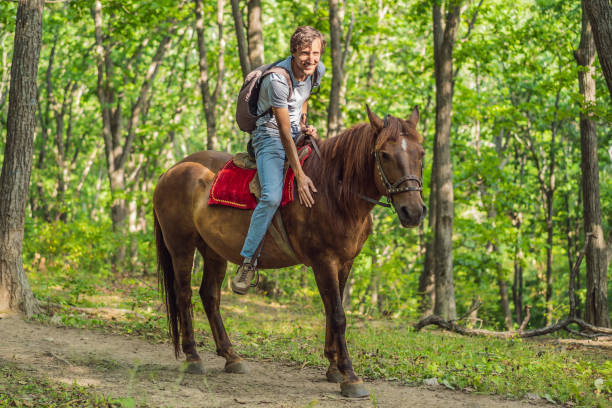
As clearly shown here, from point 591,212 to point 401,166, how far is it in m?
7.10

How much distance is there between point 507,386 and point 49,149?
81.5ft

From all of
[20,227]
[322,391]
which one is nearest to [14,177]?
[20,227]

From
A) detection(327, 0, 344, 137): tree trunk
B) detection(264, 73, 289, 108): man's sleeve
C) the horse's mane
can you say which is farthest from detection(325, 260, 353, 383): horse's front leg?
detection(327, 0, 344, 137): tree trunk

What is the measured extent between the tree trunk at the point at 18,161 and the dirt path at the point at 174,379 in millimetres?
768

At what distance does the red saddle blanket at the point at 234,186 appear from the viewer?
5.59 m

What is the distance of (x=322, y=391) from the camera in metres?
5.20

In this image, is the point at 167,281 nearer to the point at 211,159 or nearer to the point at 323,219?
the point at 211,159

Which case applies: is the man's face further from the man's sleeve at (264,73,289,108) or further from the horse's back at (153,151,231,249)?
the horse's back at (153,151,231,249)

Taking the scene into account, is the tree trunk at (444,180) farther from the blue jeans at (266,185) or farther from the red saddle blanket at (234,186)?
the blue jeans at (266,185)

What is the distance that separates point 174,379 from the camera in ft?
17.9

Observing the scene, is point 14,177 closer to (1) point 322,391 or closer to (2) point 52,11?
(1) point 322,391

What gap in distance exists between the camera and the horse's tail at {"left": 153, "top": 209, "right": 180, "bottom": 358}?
640 cm

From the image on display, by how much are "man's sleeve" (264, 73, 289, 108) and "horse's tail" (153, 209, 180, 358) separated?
8.19 feet

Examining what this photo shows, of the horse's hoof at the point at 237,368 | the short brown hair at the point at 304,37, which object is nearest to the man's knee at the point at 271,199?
the short brown hair at the point at 304,37
